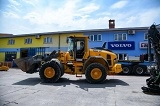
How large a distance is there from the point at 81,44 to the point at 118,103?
619cm

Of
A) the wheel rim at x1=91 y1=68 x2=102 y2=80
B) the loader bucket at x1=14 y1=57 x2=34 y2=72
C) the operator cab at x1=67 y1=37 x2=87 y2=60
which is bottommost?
the wheel rim at x1=91 y1=68 x2=102 y2=80

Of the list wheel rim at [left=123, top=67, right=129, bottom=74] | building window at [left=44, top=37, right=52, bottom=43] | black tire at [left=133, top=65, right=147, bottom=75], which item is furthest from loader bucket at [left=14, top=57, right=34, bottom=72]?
building window at [left=44, top=37, right=52, bottom=43]

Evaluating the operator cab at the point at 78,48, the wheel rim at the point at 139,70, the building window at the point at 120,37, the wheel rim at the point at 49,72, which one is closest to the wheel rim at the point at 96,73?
the operator cab at the point at 78,48

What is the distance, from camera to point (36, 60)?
12.6 metres

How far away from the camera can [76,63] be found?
1228cm

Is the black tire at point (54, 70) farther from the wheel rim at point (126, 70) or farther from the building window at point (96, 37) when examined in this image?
the building window at point (96, 37)

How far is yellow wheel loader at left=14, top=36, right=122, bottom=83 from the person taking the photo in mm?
11531

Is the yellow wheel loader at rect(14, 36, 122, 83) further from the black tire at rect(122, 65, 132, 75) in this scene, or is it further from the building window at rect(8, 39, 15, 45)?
the building window at rect(8, 39, 15, 45)

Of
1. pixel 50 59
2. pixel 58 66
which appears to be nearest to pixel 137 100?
pixel 58 66

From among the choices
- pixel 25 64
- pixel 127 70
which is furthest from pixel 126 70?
pixel 25 64

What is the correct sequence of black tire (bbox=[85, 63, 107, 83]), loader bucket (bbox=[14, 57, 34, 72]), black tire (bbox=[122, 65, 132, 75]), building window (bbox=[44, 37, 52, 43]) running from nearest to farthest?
black tire (bbox=[85, 63, 107, 83]) < loader bucket (bbox=[14, 57, 34, 72]) < black tire (bbox=[122, 65, 132, 75]) < building window (bbox=[44, 37, 52, 43])

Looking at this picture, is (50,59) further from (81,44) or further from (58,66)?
(81,44)

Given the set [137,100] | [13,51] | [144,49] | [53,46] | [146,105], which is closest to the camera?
[146,105]

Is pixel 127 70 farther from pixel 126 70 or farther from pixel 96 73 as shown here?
pixel 96 73
